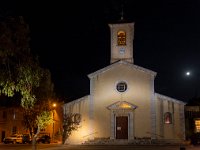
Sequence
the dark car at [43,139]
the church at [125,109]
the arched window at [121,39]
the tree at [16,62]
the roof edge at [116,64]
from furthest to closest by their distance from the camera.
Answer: the dark car at [43,139]
the arched window at [121,39]
the roof edge at [116,64]
the church at [125,109]
the tree at [16,62]

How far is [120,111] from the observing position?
37.8 meters

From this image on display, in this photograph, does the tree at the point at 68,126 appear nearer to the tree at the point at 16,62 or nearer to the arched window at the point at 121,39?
the arched window at the point at 121,39

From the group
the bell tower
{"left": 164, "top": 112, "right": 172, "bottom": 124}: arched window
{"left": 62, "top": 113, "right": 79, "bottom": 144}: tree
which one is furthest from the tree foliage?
the bell tower

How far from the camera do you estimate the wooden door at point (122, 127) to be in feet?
123


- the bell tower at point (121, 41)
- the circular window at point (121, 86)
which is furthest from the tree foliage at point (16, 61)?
the bell tower at point (121, 41)

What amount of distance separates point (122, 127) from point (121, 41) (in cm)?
980

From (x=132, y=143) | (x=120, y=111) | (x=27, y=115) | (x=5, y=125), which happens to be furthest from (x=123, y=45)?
(x=5, y=125)

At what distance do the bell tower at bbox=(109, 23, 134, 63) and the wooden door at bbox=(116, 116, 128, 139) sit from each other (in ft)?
22.7

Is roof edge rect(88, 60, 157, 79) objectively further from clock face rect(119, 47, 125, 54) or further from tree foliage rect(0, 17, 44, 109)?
tree foliage rect(0, 17, 44, 109)

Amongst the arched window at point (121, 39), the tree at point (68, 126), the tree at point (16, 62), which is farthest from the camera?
the arched window at point (121, 39)

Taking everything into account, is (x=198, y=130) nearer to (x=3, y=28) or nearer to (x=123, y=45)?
(x=123, y=45)

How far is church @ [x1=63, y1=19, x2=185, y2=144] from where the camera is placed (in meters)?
37.2

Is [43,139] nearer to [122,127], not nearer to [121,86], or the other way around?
[122,127]

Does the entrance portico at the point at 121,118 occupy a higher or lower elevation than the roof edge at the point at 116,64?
lower
